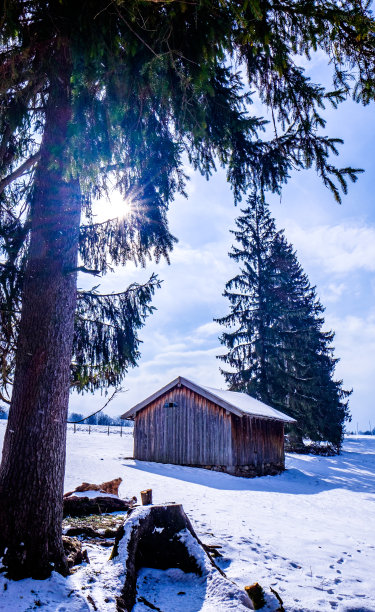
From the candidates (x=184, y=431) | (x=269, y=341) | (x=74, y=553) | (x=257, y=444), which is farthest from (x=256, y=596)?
(x=269, y=341)

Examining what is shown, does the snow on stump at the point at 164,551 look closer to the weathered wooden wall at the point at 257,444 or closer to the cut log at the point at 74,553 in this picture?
the cut log at the point at 74,553

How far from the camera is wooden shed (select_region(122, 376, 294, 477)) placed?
1894 cm

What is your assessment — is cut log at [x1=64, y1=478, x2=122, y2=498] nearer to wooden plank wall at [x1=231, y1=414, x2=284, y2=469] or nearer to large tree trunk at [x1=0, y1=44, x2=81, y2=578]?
large tree trunk at [x1=0, y1=44, x2=81, y2=578]

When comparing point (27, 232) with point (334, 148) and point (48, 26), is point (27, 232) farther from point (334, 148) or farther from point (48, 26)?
point (334, 148)

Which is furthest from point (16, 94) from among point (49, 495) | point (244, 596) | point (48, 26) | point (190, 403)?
point (190, 403)

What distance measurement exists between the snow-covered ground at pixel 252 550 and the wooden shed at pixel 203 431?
8.12 ft

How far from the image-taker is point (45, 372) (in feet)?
14.5

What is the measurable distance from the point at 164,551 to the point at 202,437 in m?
15.4

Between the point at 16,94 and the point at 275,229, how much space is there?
2913cm

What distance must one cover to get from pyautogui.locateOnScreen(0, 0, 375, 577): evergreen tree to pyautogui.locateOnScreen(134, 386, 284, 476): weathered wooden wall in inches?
576

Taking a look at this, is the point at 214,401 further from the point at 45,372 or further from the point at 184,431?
the point at 45,372

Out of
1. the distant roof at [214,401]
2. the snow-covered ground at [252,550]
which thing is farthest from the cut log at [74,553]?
the distant roof at [214,401]

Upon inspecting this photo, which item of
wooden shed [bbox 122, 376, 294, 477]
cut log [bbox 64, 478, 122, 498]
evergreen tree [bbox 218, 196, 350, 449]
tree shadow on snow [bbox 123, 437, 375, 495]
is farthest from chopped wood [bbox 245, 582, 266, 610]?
evergreen tree [bbox 218, 196, 350, 449]

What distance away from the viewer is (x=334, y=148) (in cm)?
514
